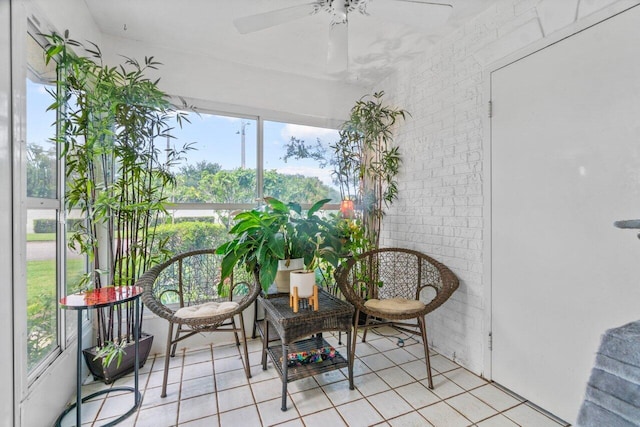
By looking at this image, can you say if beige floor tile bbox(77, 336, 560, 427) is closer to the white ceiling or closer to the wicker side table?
the wicker side table

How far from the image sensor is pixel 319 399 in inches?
70.9

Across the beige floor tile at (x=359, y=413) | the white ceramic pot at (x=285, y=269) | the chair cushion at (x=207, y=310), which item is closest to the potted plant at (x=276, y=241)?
the white ceramic pot at (x=285, y=269)

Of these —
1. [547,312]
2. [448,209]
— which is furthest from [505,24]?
[547,312]

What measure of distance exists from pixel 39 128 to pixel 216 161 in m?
1.25

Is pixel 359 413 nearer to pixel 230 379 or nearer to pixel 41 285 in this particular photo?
pixel 230 379

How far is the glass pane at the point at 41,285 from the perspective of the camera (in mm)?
1491

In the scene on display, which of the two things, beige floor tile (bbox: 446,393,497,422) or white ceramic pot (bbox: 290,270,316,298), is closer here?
beige floor tile (bbox: 446,393,497,422)

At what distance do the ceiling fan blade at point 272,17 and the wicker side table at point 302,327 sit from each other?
1.69 metres

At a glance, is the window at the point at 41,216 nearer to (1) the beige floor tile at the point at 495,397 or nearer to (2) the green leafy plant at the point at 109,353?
(2) the green leafy plant at the point at 109,353

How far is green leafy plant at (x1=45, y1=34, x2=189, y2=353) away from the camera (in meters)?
1.72

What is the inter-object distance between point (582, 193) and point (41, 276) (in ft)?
9.75

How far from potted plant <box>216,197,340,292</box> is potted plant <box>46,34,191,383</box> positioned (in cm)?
65

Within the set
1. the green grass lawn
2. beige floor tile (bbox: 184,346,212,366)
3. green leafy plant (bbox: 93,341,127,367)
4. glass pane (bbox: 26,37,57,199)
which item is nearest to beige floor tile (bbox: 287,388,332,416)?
beige floor tile (bbox: 184,346,212,366)

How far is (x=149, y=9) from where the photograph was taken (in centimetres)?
200
